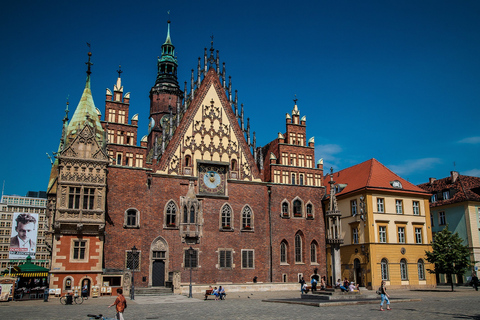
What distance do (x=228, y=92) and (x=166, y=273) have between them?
20.6 meters

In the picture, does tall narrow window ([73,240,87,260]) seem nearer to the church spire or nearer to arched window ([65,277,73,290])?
arched window ([65,277,73,290])

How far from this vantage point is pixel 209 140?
4784 cm

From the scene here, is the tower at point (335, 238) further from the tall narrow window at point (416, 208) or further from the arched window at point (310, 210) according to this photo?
the tall narrow window at point (416, 208)

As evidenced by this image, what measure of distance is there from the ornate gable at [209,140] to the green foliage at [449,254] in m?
19.3

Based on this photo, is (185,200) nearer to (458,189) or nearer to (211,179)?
(211,179)

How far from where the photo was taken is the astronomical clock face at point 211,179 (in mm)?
46188

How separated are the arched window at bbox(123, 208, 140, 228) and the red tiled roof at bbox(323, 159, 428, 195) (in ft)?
73.8

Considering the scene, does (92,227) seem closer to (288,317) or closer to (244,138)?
(244,138)

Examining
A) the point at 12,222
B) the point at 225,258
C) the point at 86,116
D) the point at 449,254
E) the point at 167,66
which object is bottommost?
the point at 225,258

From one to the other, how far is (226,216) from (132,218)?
9.55m

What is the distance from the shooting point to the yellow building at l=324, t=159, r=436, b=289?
45.5 metres

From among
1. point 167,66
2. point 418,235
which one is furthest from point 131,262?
point 418,235

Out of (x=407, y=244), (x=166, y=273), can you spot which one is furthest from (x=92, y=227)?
(x=407, y=244)

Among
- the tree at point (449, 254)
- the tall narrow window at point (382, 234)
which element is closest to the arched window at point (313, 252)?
the tall narrow window at point (382, 234)
